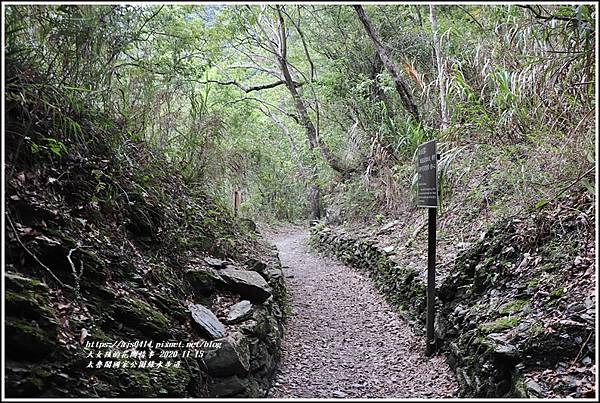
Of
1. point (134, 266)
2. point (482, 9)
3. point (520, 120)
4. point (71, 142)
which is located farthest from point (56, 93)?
point (482, 9)

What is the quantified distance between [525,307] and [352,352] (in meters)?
1.81

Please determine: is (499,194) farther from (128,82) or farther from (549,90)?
(128,82)

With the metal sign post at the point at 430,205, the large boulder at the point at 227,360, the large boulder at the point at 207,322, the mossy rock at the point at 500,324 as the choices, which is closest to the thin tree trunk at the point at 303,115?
the metal sign post at the point at 430,205

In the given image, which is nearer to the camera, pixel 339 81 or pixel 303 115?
pixel 339 81

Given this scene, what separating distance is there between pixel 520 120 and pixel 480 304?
7.96 feet

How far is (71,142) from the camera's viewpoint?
3.29m

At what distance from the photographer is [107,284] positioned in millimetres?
2742

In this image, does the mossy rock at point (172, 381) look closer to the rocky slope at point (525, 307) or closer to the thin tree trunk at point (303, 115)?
the rocky slope at point (525, 307)

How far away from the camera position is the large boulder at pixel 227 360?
296cm

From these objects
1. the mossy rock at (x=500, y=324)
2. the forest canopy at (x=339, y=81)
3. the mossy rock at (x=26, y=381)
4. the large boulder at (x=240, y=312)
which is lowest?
the large boulder at (x=240, y=312)

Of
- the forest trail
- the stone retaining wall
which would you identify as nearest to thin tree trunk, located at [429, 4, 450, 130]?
the stone retaining wall

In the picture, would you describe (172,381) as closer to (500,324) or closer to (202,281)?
(202,281)

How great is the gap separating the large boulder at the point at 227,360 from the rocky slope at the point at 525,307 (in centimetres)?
164

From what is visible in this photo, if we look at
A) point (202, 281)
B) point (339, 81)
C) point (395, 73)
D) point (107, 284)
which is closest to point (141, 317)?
point (107, 284)
